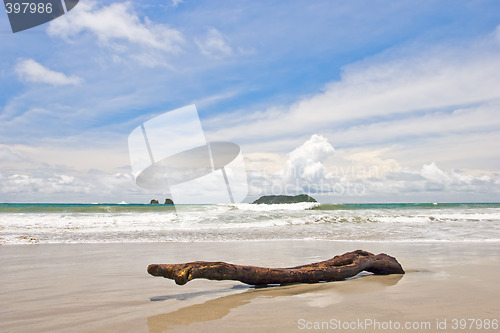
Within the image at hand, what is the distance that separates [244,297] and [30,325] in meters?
1.75

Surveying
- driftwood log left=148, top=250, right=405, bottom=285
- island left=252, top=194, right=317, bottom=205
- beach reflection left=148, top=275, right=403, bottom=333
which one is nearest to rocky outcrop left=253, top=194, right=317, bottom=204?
island left=252, top=194, right=317, bottom=205

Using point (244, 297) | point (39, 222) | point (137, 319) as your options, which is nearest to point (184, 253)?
point (244, 297)

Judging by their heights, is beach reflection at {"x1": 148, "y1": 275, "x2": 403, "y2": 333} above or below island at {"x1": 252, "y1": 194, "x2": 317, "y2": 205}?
below

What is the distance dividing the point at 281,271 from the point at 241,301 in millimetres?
634

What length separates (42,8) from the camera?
248 inches

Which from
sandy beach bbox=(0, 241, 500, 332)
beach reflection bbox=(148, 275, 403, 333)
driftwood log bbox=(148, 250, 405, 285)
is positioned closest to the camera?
sandy beach bbox=(0, 241, 500, 332)

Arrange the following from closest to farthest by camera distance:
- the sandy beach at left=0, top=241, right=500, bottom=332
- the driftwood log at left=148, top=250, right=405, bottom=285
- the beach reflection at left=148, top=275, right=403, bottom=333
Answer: the sandy beach at left=0, top=241, right=500, bottom=332, the beach reflection at left=148, top=275, right=403, bottom=333, the driftwood log at left=148, top=250, right=405, bottom=285

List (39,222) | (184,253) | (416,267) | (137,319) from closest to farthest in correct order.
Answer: (137,319), (416,267), (184,253), (39,222)

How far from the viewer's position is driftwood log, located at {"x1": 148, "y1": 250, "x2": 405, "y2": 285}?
3.06 metres

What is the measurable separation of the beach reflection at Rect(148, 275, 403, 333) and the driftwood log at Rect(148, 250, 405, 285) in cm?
10

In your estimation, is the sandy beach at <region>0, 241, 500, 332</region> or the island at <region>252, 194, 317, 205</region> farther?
the island at <region>252, 194, 317, 205</region>

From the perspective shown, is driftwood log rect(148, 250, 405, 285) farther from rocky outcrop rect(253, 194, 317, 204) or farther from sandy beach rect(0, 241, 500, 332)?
rocky outcrop rect(253, 194, 317, 204)

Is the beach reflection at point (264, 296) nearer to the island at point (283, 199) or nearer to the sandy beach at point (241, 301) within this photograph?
the sandy beach at point (241, 301)

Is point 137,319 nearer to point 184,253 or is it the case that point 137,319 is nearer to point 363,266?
point 363,266
